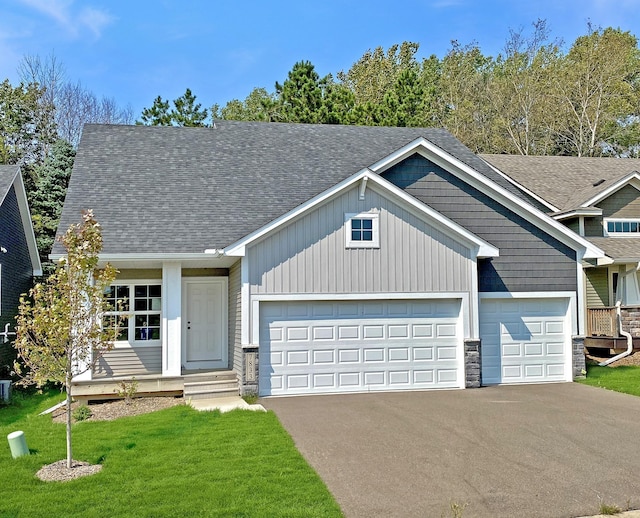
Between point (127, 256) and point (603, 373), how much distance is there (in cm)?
1149

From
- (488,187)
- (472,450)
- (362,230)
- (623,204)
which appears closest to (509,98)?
(623,204)

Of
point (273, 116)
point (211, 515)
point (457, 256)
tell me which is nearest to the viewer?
point (211, 515)

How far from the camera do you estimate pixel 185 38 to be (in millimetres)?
16828

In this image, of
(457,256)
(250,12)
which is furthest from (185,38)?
(457,256)

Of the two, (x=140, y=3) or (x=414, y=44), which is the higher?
(x=414, y=44)

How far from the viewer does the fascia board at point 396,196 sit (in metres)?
12.0

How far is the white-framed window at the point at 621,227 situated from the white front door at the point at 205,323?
492 inches

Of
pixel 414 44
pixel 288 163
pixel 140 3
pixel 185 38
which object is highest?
pixel 414 44

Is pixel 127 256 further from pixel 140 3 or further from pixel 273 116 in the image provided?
pixel 273 116

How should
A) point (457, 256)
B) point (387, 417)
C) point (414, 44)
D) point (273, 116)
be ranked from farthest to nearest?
point (414, 44), point (273, 116), point (457, 256), point (387, 417)

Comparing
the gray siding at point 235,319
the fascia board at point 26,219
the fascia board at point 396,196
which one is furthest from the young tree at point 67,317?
the fascia board at point 26,219

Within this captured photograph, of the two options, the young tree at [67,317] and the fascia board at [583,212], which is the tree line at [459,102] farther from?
the young tree at [67,317]

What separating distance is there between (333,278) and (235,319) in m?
2.39

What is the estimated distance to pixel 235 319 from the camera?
523 inches
